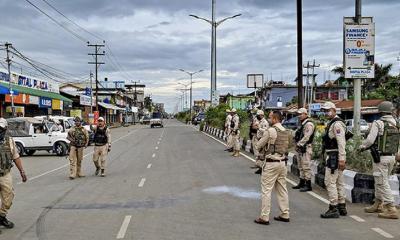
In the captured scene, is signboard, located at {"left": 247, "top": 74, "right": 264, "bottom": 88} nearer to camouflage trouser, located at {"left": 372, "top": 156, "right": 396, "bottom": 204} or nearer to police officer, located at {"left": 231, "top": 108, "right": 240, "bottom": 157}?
police officer, located at {"left": 231, "top": 108, "right": 240, "bottom": 157}

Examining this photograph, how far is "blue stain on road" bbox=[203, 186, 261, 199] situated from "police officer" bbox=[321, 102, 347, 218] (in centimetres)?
254

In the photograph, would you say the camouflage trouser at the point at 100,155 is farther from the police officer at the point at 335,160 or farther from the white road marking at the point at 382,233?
the white road marking at the point at 382,233

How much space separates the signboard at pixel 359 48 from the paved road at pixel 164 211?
4261 millimetres

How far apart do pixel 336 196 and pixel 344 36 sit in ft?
22.1

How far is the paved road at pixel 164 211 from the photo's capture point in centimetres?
797

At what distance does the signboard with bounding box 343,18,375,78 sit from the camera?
14.5m

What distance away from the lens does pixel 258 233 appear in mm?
7906

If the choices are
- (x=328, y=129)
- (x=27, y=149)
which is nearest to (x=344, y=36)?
(x=328, y=129)

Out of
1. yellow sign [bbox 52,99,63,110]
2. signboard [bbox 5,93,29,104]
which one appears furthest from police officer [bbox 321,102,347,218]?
yellow sign [bbox 52,99,63,110]

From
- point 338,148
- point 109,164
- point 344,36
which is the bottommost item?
point 109,164

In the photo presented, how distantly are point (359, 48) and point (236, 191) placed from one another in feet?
18.5

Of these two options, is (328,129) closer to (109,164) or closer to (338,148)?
(338,148)

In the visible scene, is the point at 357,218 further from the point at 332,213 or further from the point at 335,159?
the point at 335,159

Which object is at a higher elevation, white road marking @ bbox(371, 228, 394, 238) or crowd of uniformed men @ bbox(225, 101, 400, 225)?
crowd of uniformed men @ bbox(225, 101, 400, 225)
